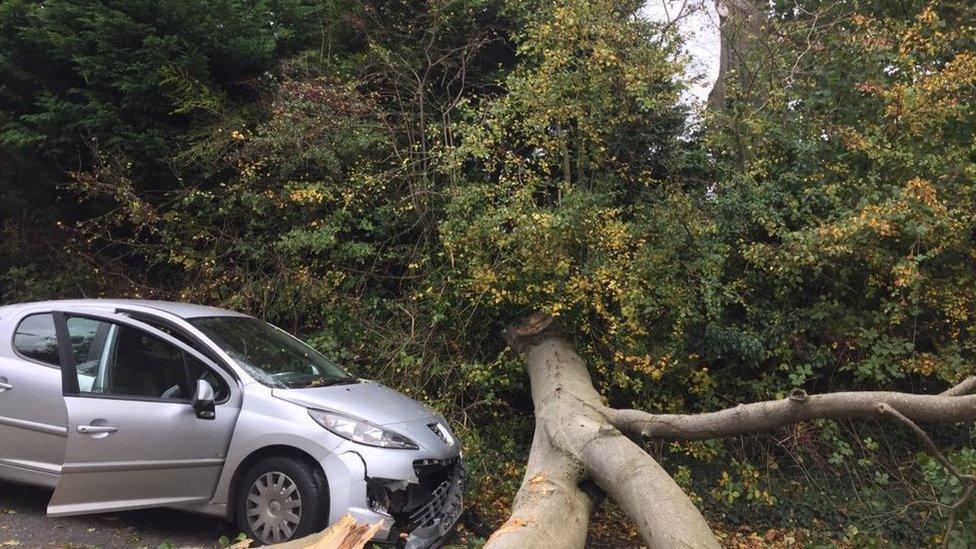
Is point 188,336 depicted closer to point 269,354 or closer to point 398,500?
point 269,354

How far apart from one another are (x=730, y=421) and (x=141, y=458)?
3943mm

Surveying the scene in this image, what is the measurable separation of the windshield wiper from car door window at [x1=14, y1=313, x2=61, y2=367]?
70.3 inches

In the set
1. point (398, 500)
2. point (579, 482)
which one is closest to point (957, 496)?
point (579, 482)

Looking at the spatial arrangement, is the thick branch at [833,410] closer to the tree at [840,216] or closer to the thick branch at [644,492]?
the thick branch at [644,492]

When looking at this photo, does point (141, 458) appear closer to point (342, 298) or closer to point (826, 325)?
point (342, 298)

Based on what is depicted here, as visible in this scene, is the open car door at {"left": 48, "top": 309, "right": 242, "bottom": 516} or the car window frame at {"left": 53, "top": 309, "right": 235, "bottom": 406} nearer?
the open car door at {"left": 48, "top": 309, "right": 242, "bottom": 516}

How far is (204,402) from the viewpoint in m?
4.72

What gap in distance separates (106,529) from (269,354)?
1.62 metres

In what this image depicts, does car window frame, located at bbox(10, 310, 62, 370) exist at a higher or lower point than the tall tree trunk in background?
lower

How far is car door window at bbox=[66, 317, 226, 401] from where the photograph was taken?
4.96m

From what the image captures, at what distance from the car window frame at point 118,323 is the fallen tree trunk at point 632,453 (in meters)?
2.21

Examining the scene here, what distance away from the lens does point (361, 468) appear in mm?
4469

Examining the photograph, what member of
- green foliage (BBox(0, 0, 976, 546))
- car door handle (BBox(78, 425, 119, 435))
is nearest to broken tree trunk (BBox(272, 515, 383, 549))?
car door handle (BBox(78, 425, 119, 435))

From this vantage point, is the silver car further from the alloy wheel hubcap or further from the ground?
the ground
